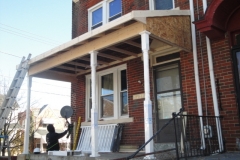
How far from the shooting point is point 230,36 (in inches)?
260

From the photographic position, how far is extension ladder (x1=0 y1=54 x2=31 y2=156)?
827 cm

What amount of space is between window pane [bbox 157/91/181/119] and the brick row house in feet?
0.09

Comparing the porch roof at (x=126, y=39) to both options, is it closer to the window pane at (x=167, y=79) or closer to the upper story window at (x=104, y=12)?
the window pane at (x=167, y=79)

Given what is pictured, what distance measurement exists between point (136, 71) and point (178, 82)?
1599 millimetres

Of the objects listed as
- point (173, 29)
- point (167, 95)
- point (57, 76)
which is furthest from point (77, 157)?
point (57, 76)

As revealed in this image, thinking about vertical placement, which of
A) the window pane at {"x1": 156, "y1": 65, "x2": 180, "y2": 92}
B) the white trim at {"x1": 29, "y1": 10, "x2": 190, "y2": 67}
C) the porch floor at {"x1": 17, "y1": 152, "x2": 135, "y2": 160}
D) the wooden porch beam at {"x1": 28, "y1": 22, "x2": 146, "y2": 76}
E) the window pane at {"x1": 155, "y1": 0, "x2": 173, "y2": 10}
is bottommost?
the porch floor at {"x1": 17, "y1": 152, "x2": 135, "y2": 160}

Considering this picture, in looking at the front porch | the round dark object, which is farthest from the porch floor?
the round dark object

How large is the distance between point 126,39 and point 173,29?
115 cm

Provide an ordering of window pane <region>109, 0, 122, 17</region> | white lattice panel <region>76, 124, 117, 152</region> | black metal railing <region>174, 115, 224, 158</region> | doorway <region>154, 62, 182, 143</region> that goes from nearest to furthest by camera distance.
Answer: black metal railing <region>174, 115, 224, 158</region>
doorway <region>154, 62, 182, 143</region>
white lattice panel <region>76, 124, 117, 152</region>
window pane <region>109, 0, 122, 17</region>

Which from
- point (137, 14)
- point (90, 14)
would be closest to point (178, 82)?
point (137, 14)

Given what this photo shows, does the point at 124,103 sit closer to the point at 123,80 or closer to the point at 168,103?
the point at 123,80

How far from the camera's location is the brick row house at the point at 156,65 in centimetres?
619

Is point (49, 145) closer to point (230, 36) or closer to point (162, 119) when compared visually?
point (162, 119)

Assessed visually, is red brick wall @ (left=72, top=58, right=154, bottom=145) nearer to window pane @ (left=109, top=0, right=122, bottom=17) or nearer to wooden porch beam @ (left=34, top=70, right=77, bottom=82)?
window pane @ (left=109, top=0, right=122, bottom=17)
